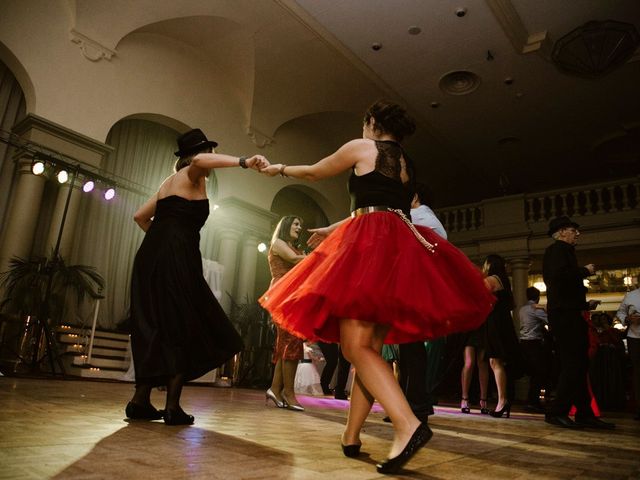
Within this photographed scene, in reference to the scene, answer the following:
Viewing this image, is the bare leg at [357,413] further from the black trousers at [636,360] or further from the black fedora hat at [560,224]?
the black trousers at [636,360]

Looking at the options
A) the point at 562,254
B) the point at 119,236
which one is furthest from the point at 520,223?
the point at 119,236

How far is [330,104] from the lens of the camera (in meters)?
9.36

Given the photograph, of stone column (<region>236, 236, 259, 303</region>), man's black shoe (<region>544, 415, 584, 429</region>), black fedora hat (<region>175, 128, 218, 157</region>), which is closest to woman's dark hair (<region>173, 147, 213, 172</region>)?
black fedora hat (<region>175, 128, 218, 157</region>)

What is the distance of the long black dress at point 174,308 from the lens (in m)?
2.01

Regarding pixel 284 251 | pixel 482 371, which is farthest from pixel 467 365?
pixel 284 251

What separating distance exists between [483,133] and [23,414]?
33.5ft

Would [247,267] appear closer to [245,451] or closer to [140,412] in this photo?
[140,412]

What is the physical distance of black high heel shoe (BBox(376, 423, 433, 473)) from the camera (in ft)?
4.15

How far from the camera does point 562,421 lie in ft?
10.6

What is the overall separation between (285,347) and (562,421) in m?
2.06

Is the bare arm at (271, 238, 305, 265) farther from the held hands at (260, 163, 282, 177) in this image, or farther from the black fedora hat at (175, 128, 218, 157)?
the held hands at (260, 163, 282, 177)

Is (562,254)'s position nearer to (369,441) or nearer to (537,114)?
(369,441)

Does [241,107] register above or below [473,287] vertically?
above

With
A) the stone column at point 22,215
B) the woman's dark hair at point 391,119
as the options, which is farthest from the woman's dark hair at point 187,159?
the stone column at point 22,215
